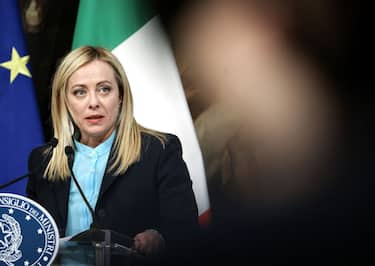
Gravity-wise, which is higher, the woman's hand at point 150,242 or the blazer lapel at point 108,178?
the blazer lapel at point 108,178

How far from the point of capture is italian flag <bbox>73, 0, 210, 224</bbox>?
4.43m

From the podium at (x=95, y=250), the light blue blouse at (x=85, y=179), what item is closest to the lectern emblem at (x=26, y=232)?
the podium at (x=95, y=250)

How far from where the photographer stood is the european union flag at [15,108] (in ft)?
14.9

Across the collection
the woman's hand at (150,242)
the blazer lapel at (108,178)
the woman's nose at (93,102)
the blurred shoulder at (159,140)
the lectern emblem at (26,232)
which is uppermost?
the woman's nose at (93,102)

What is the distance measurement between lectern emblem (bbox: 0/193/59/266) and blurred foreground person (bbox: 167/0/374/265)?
3.66ft

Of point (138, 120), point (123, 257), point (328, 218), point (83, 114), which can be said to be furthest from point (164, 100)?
point (123, 257)

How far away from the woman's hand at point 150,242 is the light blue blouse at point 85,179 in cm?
32

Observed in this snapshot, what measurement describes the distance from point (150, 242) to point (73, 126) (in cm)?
77

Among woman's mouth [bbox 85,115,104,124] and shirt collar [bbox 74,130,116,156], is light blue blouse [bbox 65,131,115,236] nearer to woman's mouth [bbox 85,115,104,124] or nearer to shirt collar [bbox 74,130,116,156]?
shirt collar [bbox 74,130,116,156]

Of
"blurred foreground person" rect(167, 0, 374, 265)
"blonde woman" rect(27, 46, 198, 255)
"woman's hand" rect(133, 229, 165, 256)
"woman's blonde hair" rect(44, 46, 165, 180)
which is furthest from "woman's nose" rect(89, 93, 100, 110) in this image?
"woman's hand" rect(133, 229, 165, 256)

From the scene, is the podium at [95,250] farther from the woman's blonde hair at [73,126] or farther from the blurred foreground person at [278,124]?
the blurred foreground person at [278,124]

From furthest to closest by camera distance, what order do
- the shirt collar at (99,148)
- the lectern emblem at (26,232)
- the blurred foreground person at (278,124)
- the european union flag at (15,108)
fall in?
the european union flag at (15,108), the blurred foreground person at (278,124), the shirt collar at (99,148), the lectern emblem at (26,232)

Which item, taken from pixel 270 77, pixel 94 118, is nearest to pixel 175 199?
pixel 94 118

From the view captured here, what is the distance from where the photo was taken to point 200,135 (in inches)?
176
